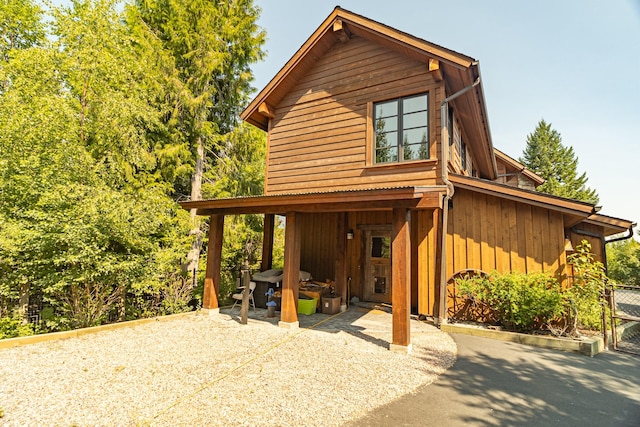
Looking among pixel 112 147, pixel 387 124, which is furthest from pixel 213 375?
pixel 112 147

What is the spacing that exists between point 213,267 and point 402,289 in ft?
15.1

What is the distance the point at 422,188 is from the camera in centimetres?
459

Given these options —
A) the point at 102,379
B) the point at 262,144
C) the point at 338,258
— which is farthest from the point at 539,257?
the point at 262,144

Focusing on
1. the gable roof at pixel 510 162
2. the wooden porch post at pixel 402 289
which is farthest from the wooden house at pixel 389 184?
the gable roof at pixel 510 162

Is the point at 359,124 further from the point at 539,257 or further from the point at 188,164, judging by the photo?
the point at 188,164

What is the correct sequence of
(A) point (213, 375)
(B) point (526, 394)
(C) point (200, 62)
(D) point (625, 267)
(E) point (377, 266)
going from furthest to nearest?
(D) point (625, 267) < (C) point (200, 62) < (E) point (377, 266) < (A) point (213, 375) < (B) point (526, 394)

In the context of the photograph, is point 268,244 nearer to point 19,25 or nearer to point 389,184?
point 389,184

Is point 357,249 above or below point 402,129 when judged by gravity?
below

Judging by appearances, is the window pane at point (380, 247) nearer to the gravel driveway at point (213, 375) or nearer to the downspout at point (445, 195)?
the downspout at point (445, 195)

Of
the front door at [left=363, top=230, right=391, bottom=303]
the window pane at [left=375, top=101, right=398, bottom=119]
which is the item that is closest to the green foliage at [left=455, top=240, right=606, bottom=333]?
the front door at [left=363, top=230, right=391, bottom=303]

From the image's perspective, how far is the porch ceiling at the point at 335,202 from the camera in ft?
15.2

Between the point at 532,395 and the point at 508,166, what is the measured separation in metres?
14.9

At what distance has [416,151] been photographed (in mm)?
7062

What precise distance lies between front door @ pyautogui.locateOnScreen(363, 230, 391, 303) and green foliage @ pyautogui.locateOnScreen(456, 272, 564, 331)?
2856 mm
